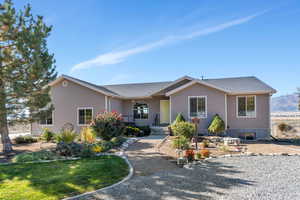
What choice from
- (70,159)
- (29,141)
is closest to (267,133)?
(70,159)

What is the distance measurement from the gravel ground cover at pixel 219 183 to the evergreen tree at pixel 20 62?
318 inches

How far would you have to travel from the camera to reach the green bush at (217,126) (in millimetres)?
13006

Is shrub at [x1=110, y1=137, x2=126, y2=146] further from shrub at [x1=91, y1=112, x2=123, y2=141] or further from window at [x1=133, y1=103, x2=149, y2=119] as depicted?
window at [x1=133, y1=103, x2=149, y2=119]

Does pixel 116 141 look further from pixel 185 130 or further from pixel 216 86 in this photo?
pixel 216 86

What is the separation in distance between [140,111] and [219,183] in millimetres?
13189

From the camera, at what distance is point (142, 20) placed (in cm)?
1230

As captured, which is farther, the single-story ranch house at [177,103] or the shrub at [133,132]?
the shrub at [133,132]

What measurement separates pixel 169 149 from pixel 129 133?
580 centimetres

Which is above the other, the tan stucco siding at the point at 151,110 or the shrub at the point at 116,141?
the tan stucco siding at the point at 151,110

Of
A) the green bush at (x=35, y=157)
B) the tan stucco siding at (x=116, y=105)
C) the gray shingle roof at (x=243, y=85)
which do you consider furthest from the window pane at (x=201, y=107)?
the green bush at (x=35, y=157)

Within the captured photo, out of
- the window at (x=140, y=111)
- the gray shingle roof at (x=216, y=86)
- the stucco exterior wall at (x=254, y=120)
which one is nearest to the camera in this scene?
the stucco exterior wall at (x=254, y=120)

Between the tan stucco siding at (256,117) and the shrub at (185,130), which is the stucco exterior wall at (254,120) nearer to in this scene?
the tan stucco siding at (256,117)

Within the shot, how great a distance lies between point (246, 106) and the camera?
565 inches

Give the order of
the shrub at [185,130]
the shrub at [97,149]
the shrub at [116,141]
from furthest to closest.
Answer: the shrub at [185,130], the shrub at [116,141], the shrub at [97,149]
